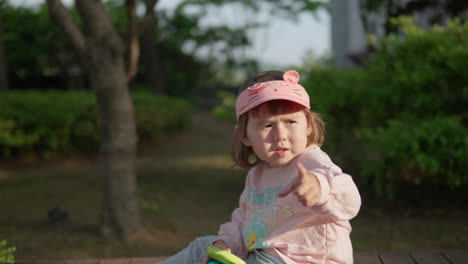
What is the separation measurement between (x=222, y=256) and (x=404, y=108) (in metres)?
4.07

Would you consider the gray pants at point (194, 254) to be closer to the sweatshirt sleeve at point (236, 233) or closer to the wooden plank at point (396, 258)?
the sweatshirt sleeve at point (236, 233)

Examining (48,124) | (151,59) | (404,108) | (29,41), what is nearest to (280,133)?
(404,108)

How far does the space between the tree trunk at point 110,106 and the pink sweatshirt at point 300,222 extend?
275 cm

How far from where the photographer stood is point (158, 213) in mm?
5641

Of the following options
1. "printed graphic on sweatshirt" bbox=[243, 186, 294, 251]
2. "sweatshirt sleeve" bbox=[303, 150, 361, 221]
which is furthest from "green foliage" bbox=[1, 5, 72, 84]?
"sweatshirt sleeve" bbox=[303, 150, 361, 221]

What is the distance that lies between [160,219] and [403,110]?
2.86 meters

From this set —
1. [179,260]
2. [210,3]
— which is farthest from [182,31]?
[179,260]

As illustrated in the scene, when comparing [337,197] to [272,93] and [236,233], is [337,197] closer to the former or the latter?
[272,93]

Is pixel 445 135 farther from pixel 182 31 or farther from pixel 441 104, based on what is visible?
pixel 182 31

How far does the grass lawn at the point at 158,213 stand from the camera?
433cm

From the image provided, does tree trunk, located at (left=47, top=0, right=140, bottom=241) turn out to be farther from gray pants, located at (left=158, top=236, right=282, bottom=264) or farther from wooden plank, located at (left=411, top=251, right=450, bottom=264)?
wooden plank, located at (left=411, top=251, right=450, bottom=264)

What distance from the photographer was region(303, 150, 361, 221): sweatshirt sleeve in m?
1.62

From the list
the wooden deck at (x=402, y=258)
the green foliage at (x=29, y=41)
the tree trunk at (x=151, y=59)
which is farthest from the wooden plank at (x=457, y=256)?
the green foliage at (x=29, y=41)

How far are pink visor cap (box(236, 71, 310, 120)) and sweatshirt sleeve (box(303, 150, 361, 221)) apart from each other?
0.27 metres
